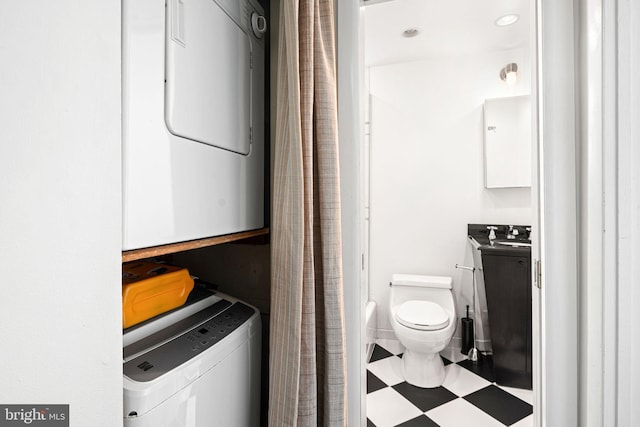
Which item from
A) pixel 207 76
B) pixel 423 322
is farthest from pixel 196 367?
pixel 423 322

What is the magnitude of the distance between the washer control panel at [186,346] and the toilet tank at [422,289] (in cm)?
181

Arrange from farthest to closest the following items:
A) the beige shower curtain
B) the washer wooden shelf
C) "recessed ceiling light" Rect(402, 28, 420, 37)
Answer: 1. "recessed ceiling light" Rect(402, 28, 420, 37)
2. the beige shower curtain
3. the washer wooden shelf

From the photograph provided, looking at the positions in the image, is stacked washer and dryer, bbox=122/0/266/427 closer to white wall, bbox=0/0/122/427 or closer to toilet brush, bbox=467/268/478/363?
white wall, bbox=0/0/122/427

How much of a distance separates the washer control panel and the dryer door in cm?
52

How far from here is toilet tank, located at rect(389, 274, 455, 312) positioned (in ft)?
8.67

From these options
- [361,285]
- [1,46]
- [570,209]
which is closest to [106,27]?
[1,46]

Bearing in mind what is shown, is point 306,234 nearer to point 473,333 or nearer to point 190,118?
point 190,118

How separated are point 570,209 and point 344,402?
0.92 m

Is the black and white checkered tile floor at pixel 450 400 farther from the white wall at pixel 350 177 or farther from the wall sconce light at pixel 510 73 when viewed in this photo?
the wall sconce light at pixel 510 73

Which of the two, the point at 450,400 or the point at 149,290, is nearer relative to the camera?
the point at 149,290

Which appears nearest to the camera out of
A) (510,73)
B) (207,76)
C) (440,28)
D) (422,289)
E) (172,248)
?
(172,248)

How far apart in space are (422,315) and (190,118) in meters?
2.07

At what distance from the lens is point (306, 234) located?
1.02m

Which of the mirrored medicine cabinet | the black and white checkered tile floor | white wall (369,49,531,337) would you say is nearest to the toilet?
the black and white checkered tile floor
